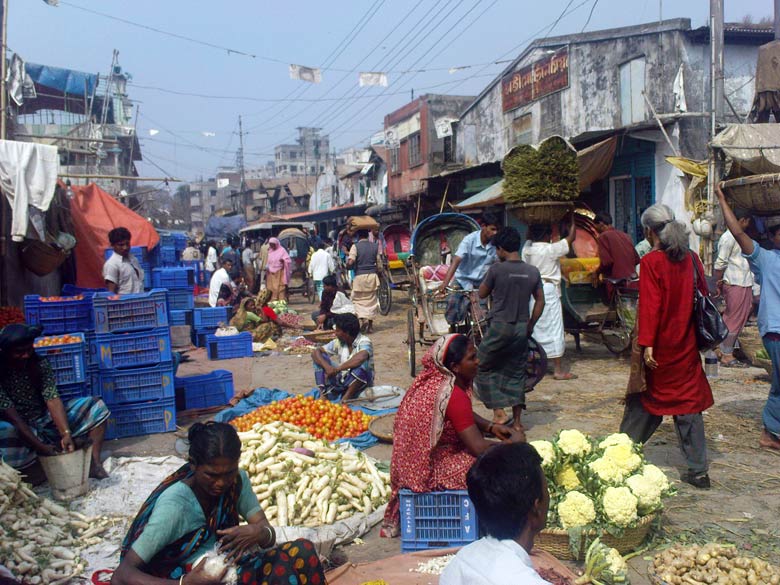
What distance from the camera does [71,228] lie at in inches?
460

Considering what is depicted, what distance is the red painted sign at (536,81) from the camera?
18078 millimetres

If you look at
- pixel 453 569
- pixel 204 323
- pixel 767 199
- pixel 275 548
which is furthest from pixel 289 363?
pixel 453 569

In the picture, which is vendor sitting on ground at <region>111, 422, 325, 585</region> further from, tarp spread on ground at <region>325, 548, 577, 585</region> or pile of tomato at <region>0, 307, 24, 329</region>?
pile of tomato at <region>0, 307, 24, 329</region>

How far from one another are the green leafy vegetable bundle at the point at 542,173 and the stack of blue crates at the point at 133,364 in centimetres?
494

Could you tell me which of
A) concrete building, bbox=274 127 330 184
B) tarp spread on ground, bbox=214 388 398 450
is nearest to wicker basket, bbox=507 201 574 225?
tarp spread on ground, bbox=214 388 398 450

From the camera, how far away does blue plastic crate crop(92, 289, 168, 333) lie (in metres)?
6.92

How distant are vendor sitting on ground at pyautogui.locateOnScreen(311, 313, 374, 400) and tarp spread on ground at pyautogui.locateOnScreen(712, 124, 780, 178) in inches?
209

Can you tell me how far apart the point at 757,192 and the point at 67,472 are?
7.65 metres

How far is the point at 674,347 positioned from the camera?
16.0ft

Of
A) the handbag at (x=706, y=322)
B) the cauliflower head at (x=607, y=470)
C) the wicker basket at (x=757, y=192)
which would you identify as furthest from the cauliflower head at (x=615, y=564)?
the wicker basket at (x=757, y=192)

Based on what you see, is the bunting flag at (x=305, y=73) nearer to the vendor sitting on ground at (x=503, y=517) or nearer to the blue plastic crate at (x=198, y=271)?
the blue plastic crate at (x=198, y=271)

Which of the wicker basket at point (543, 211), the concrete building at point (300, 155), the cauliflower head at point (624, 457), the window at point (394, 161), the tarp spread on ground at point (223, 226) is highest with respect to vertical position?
the concrete building at point (300, 155)

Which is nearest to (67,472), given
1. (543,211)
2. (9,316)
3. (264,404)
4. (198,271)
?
(264,404)

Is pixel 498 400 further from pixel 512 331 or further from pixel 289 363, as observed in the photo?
pixel 289 363
